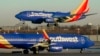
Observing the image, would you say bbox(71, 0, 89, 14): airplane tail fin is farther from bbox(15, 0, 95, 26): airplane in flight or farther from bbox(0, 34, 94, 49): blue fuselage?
bbox(0, 34, 94, 49): blue fuselage

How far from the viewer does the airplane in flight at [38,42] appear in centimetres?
5994

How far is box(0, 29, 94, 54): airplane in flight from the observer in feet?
197

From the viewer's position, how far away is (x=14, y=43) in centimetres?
6031

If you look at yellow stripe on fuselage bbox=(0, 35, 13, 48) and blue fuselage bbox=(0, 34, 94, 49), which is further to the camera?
blue fuselage bbox=(0, 34, 94, 49)

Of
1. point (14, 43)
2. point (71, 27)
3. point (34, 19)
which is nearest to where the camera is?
point (14, 43)

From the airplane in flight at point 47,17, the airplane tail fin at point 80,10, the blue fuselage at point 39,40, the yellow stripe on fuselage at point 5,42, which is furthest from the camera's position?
the airplane tail fin at point 80,10

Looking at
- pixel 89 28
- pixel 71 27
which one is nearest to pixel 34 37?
pixel 89 28

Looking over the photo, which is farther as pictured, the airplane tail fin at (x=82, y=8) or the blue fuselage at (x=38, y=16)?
the airplane tail fin at (x=82, y=8)

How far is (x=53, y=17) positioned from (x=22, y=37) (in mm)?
28088

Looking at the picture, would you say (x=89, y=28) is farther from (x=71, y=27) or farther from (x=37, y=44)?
(x=37, y=44)

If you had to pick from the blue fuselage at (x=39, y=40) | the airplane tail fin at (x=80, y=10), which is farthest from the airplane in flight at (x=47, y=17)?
the blue fuselage at (x=39, y=40)

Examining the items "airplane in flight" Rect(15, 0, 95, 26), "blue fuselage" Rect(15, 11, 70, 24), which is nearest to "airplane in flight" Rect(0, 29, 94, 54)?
"airplane in flight" Rect(15, 0, 95, 26)

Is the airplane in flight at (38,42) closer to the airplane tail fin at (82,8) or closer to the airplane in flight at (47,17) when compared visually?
the airplane in flight at (47,17)

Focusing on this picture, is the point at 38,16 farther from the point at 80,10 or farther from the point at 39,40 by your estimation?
the point at 39,40
